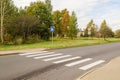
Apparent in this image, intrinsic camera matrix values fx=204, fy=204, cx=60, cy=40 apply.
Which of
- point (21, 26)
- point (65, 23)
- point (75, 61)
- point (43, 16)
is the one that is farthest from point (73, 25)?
point (75, 61)

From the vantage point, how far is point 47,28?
192ft

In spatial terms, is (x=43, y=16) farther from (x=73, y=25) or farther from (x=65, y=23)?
(x=65, y=23)

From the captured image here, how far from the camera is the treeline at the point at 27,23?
44.3 meters

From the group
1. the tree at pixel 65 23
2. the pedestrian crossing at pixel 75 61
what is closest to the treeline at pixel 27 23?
the tree at pixel 65 23

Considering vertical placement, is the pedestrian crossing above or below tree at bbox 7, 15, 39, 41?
below

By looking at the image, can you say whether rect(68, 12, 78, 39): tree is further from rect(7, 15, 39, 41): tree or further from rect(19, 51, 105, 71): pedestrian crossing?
rect(19, 51, 105, 71): pedestrian crossing

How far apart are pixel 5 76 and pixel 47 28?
4950 centimetres

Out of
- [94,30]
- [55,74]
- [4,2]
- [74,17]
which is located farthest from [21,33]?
[94,30]

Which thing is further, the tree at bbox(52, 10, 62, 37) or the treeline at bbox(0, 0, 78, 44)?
the tree at bbox(52, 10, 62, 37)

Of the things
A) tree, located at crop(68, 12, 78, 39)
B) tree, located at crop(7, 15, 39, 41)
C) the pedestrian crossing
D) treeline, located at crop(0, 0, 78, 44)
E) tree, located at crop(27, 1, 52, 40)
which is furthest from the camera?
tree, located at crop(68, 12, 78, 39)

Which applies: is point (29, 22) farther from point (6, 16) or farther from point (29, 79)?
point (29, 79)

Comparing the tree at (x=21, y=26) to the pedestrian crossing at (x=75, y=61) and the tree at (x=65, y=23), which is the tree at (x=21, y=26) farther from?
the pedestrian crossing at (x=75, y=61)

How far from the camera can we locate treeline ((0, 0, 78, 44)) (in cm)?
4431

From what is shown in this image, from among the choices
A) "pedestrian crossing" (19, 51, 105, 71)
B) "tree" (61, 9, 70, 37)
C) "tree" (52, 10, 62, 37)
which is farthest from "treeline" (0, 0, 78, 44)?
"pedestrian crossing" (19, 51, 105, 71)
